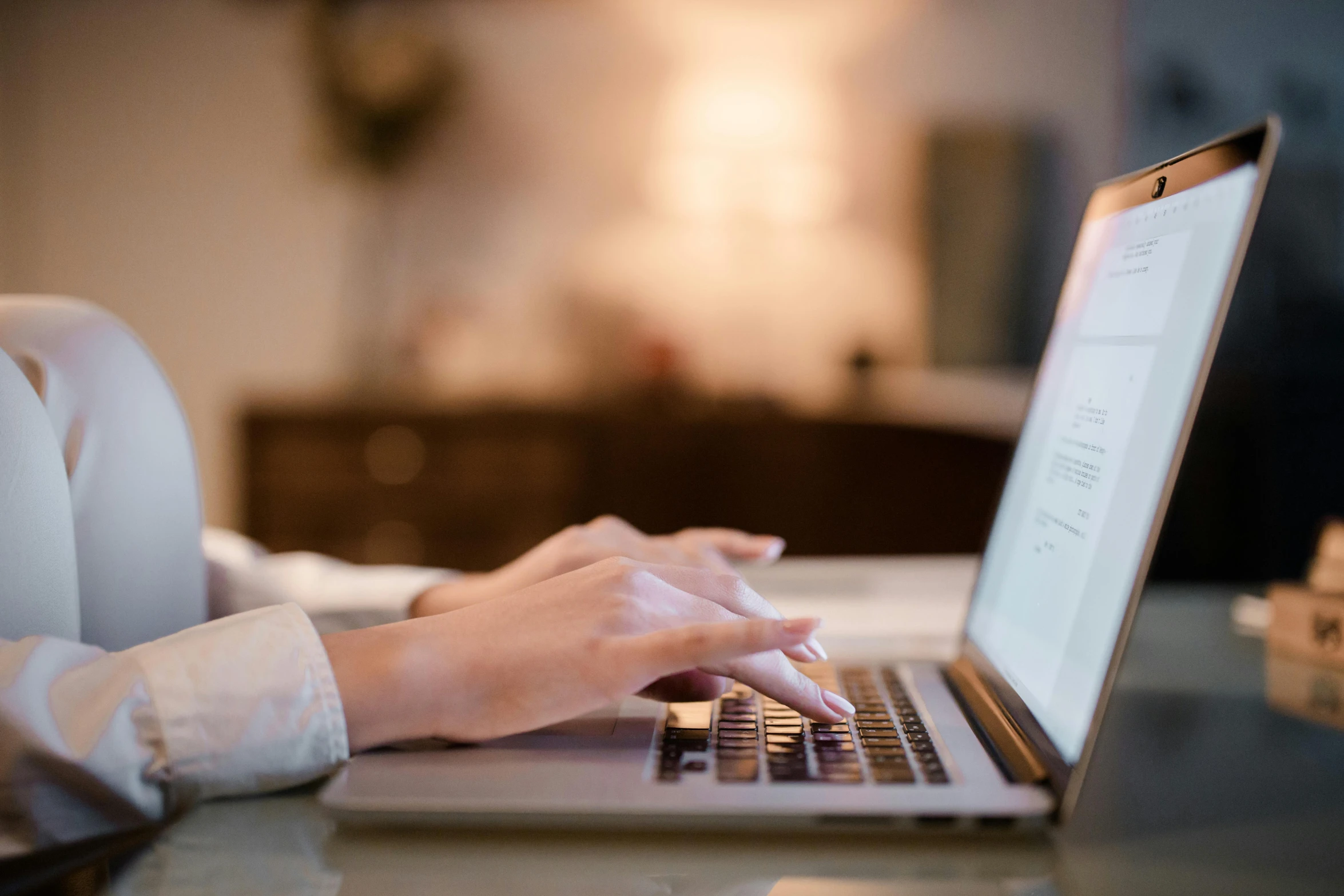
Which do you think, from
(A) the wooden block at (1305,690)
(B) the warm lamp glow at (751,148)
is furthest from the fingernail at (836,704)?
(B) the warm lamp glow at (751,148)

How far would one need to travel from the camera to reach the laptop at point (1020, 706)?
0.43 m

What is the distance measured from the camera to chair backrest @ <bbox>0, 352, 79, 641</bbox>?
1.63ft

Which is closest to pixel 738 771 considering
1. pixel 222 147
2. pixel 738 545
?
pixel 738 545

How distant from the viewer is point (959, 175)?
3.98m

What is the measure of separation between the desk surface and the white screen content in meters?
0.05

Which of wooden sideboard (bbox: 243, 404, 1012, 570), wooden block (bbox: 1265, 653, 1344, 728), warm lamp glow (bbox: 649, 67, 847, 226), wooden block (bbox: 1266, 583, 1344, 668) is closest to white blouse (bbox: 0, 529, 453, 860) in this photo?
wooden block (bbox: 1265, 653, 1344, 728)

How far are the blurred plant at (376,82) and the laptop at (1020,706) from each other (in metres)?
3.69

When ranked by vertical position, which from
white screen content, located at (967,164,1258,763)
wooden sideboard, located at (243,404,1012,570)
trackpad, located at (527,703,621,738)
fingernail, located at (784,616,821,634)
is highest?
white screen content, located at (967,164,1258,763)

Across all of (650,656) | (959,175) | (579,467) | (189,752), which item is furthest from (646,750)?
(959,175)

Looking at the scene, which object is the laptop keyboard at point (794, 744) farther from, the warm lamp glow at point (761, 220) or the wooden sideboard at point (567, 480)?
the warm lamp glow at point (761, 220)

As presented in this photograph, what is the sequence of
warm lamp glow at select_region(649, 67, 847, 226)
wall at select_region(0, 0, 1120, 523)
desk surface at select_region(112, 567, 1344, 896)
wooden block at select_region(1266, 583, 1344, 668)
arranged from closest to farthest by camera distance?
desk surface at select_region(112, 567, 1344, 896) < wooden block at select_region(1266, 583, 1344, 668) < wall at select_region(0, 0, 1120, 523) < warm lamp glow at select_region(649, 67, 847, 226)

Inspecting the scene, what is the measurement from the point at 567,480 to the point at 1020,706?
9.10ft

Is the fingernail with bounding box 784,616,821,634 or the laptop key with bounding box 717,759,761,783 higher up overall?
the fingernail with bounding box 784,616,821,634

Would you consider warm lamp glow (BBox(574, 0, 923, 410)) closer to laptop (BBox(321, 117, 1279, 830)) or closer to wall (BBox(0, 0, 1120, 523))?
wall (BBox(0, 0, 1120, 523))
